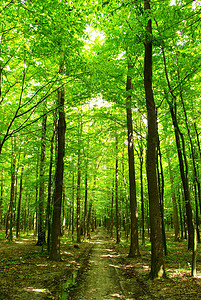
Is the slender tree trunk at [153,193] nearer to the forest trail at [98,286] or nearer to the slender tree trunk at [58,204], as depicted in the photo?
the forest trail at [98,286]

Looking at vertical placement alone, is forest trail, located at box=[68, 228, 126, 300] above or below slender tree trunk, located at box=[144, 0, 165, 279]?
below

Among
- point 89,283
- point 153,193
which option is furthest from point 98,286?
point 153,193

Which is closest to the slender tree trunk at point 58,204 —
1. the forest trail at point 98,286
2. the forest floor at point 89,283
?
the forest floor at point 89,283

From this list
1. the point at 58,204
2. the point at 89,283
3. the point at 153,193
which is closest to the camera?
the point at 89,283

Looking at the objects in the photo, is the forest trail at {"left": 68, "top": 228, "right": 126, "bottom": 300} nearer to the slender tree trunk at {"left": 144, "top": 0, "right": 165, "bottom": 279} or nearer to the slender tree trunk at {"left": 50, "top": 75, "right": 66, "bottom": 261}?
the slender tree trunk at {"left": 144, "top": 0, "right": 165, "bottom": 279}

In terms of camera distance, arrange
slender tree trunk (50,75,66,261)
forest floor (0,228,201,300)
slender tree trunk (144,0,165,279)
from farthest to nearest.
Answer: slender tree trunk (50,75,66,261) < slender tree trunk (144,0,165,279) < forest floor (0,228,201,300)

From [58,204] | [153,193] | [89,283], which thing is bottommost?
[89,283]

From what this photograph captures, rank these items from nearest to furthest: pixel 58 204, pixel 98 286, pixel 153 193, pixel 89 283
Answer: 1. pixel 98 286
2. pixel 89 283
3. pixel 153 193
4. pixel 58 204

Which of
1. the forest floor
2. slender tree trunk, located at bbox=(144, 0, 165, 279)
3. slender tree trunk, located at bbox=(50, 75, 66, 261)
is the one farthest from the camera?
slender tree trunk, located at bbox=(50, 75, 66, 261)

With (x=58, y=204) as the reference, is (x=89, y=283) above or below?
below

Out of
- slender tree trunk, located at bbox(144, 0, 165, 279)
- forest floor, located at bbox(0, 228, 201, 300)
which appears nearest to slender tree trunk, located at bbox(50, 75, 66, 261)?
forest floor, located at bbox(0, 228, 201, 300)

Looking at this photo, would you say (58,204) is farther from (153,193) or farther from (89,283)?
(153,193)

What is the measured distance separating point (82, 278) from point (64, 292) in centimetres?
154

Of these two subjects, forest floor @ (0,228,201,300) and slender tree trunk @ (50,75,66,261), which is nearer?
forest floor @ (0,228,201,300)
